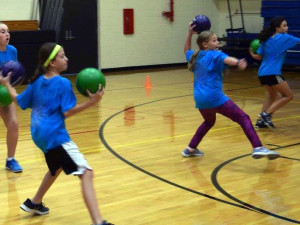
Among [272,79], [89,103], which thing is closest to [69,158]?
[89,103]

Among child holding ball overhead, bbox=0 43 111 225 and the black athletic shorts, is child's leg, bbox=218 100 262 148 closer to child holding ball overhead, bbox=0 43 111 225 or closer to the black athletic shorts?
the black athletic shorts

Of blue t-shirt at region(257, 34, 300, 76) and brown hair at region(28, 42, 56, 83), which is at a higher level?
brown hair at region(28, 42, 56, 83)

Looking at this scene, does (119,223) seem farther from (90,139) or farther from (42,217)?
(90,139)

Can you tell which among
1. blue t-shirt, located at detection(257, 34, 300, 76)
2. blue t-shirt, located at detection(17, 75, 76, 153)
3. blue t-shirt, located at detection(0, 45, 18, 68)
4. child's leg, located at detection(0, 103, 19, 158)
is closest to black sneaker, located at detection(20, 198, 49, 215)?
blue t-shirt, located at detection(17, 75, 76, 153)

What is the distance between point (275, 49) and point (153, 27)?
33.8 feet

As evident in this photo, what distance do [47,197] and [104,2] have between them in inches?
496

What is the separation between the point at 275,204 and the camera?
5293mm

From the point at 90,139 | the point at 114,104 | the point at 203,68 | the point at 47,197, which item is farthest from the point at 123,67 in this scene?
the point at 47,197

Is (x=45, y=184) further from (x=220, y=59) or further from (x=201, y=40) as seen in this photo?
(x=201, y=40)

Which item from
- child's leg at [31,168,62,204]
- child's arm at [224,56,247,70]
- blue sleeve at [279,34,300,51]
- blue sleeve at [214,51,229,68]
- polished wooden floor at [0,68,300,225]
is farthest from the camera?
blue sleeve at [279,34,300,51]

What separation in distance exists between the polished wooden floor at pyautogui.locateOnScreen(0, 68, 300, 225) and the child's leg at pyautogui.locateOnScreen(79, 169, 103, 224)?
0.58m

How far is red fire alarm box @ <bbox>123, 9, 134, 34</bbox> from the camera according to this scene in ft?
59.0

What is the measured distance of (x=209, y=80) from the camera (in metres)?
6.71

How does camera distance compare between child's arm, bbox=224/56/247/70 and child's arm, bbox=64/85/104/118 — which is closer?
child's arm, bbox=64/85/104/118
